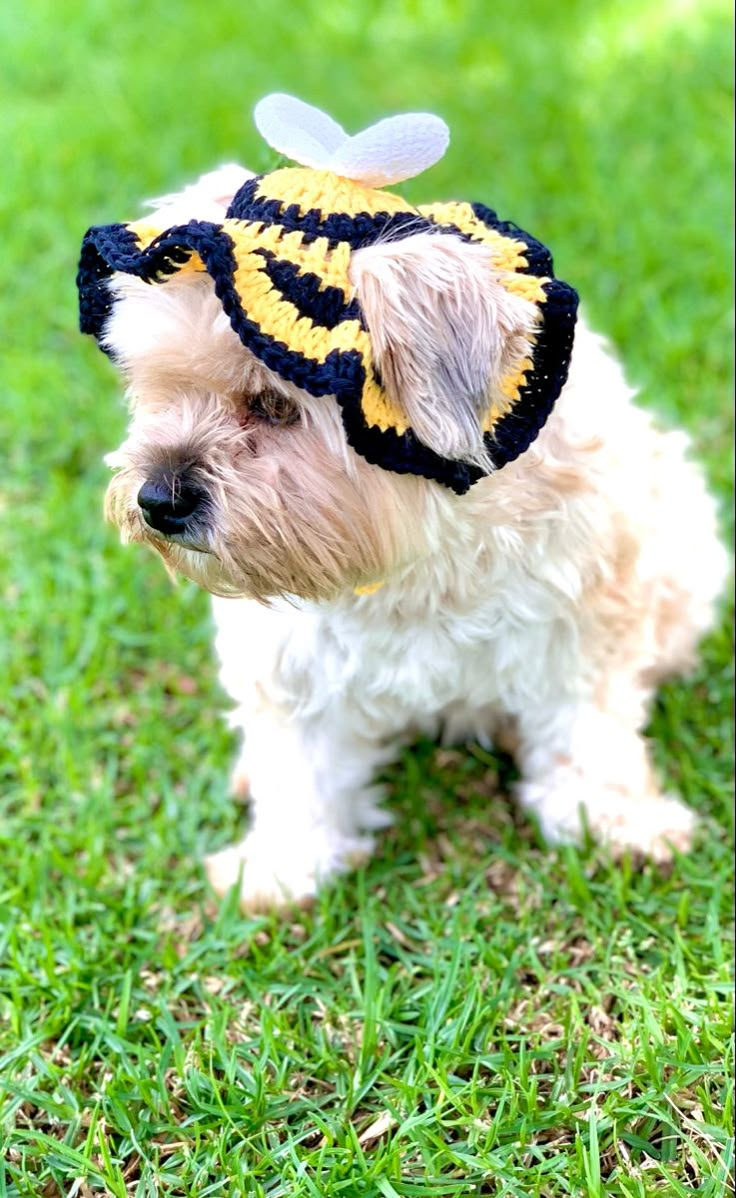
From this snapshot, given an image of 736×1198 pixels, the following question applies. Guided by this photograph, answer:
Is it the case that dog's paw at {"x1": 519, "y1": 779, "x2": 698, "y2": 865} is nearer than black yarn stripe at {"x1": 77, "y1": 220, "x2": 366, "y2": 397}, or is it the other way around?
black yarn stripe at {"x1": 77, "y1": 220, "x2": 366, "y2": 397}

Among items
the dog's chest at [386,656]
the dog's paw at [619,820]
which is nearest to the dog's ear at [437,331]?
the dog's chest at [386,656]

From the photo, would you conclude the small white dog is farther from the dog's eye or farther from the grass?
the grass

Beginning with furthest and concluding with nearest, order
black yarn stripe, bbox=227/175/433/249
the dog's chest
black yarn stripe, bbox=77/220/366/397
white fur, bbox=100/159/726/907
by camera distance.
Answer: the dog's chest, white fur, bbox=100/159/726/907, black yarn stripe, bbox=227/175/433/249, black yarn stripe, bbox=77/220/366/397

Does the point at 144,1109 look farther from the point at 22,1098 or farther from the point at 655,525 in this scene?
the point at 655,525

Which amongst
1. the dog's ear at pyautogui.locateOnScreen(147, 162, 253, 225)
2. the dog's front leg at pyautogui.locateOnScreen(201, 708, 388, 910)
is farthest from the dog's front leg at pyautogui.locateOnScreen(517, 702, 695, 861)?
the dog's ear at pyautogui.locateOnScreen(147, 162, 253, 225)

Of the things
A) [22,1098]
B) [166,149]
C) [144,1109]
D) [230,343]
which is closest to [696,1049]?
[144,1109]

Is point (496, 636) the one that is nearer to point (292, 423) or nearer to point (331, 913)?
point (292, 423)
